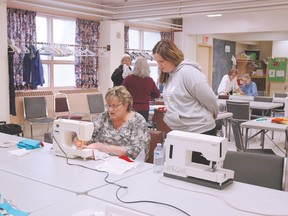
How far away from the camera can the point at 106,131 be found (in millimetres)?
2789

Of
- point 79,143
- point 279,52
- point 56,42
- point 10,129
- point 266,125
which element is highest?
point 279,52

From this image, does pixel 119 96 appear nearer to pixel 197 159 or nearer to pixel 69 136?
pixel 69 136

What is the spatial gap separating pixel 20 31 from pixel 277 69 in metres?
7.63

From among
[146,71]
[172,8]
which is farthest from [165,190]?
[172,8]

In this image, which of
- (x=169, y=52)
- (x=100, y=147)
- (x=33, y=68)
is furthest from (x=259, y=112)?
(x=100, y=147)

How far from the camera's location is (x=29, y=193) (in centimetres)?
184

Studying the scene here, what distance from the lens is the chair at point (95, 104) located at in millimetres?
6590

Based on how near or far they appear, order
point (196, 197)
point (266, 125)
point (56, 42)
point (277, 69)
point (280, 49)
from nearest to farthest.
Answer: point (196, 197) → point (266, 125) → point (56, 42) → point (277, 69) → point (280, 49)

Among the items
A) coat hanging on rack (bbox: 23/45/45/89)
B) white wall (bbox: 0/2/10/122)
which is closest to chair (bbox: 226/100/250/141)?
coat hanging on rack (bbox: 23/45/45/89)

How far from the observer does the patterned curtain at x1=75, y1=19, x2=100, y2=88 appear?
7223 mm

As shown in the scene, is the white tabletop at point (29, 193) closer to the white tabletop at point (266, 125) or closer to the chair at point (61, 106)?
the white tabletop at point (266, 125)

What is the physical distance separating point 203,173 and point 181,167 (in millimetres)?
139

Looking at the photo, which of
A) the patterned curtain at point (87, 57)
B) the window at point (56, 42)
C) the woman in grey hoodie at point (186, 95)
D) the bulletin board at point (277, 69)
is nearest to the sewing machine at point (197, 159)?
the woman in grey hoodie at point (186, 95)

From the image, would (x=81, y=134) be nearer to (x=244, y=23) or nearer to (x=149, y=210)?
(x=149, y=210)
